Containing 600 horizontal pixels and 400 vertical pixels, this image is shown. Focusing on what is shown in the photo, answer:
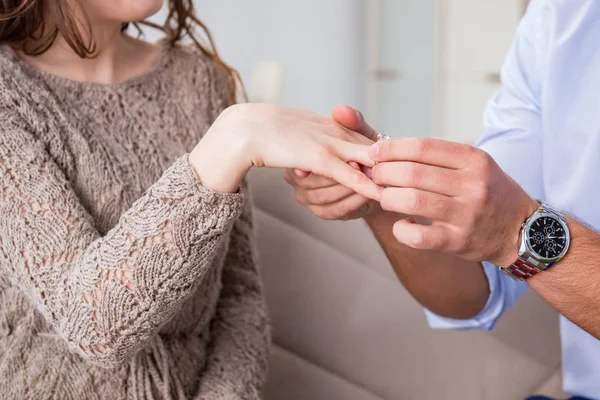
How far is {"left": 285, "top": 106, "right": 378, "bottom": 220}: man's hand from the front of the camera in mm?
977

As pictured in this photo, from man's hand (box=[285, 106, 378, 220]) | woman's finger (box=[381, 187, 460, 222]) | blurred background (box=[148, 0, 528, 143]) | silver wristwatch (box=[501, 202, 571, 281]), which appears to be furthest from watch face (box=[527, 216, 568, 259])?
blurred background (box=[148, 0, 528, 143])

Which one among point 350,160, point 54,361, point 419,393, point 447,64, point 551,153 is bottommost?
point 447,64

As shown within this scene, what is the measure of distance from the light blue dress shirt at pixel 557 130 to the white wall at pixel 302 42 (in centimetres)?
242

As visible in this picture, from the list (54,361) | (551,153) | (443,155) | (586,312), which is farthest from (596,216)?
(54,361)

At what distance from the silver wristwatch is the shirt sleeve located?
310mm

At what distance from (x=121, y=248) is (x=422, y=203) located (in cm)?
37

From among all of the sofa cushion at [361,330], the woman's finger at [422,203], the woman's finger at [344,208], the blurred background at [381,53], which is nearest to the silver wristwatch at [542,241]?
the woman's finger at [422,203]

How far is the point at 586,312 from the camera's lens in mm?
946

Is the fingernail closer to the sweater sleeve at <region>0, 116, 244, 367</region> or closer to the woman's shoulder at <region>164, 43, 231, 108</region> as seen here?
the sweater sleeve at <region>0, 116, 244, 367</region>

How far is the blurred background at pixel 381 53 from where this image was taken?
3.51 m

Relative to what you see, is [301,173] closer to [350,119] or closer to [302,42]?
[350,119]

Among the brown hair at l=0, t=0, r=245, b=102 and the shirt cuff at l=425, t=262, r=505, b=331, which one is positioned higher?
the brown hair at l=0, t=0, r=245, b=102

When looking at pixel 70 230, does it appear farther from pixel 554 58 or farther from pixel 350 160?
pixel 554 58

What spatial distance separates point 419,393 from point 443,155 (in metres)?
0.78
